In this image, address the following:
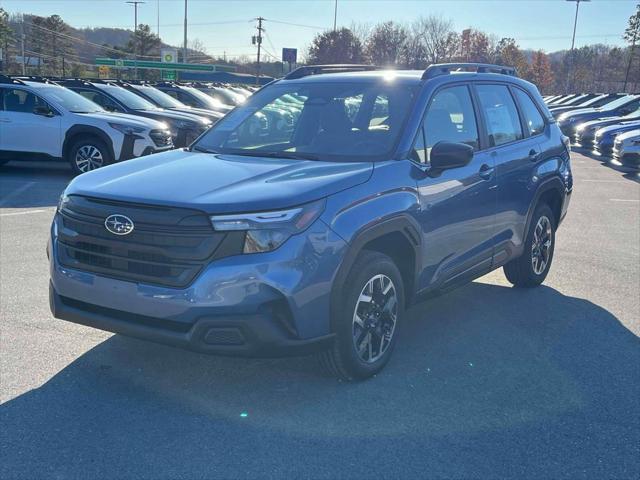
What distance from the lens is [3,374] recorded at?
13.5 feet

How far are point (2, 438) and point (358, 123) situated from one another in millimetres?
2933

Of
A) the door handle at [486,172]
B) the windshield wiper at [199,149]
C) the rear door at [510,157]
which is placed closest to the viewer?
the windshield wiper at [199,149]

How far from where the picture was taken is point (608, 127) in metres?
19.2

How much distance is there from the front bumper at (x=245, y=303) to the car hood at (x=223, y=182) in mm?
256

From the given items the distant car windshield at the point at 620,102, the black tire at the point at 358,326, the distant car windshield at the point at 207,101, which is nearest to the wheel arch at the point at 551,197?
the black tire at the point at 358,326

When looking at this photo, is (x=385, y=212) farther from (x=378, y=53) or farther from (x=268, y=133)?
(x=378, y=53)

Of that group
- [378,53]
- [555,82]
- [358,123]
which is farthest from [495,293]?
[555,82]

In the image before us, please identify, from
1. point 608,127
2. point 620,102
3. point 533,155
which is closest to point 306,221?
point 533,155

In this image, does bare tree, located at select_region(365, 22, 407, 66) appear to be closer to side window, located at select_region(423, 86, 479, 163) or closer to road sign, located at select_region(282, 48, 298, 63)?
road sign, located at select_region(282, 48, 298, 63)

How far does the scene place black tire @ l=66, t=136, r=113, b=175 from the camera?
1244 centimetres

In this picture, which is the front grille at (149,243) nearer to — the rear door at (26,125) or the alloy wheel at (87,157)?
the alloy wheel at (87,157)

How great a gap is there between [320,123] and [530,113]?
2.39 meters

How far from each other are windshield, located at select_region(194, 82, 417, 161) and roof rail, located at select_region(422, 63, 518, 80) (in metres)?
0.25

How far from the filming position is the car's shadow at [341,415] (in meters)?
3.27
